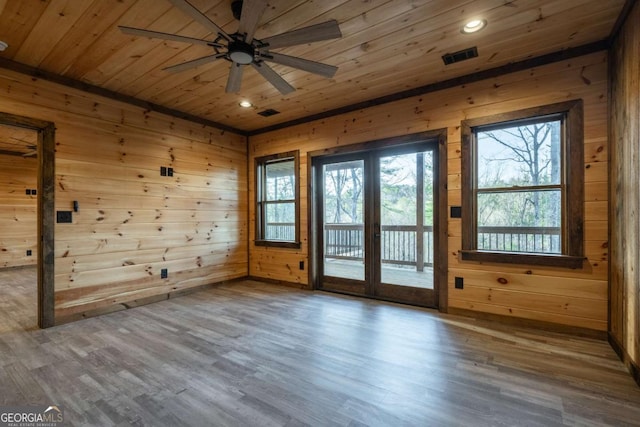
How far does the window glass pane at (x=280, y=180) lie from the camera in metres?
4.99

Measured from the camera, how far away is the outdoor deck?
12.4 feet

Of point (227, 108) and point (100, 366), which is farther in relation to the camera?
point (227, 108)

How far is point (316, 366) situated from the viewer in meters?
2.28

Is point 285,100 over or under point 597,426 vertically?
over

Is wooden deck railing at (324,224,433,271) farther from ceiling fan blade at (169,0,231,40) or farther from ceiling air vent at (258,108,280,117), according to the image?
ceiling fan blade at (169,0,231,40)

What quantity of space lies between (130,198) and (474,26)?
4.32 metres

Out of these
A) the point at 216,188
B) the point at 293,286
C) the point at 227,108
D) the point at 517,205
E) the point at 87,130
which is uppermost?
the point at 227,108

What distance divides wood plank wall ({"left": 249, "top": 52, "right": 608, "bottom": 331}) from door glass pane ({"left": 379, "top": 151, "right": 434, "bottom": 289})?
1.13 ft

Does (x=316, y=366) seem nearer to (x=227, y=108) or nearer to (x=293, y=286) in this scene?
(x=293, y=286)

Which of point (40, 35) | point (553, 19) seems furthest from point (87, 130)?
point (553, 19)

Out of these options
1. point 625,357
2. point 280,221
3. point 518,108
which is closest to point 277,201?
point 280,221

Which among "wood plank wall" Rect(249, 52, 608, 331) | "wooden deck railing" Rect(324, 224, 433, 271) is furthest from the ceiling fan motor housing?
"wooden deck railing" Rect(324, 224, 433, 271)

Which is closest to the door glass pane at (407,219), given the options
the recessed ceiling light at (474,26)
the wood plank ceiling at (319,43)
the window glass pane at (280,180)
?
the wood plank ceiling at (319,43)

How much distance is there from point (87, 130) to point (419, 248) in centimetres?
439
